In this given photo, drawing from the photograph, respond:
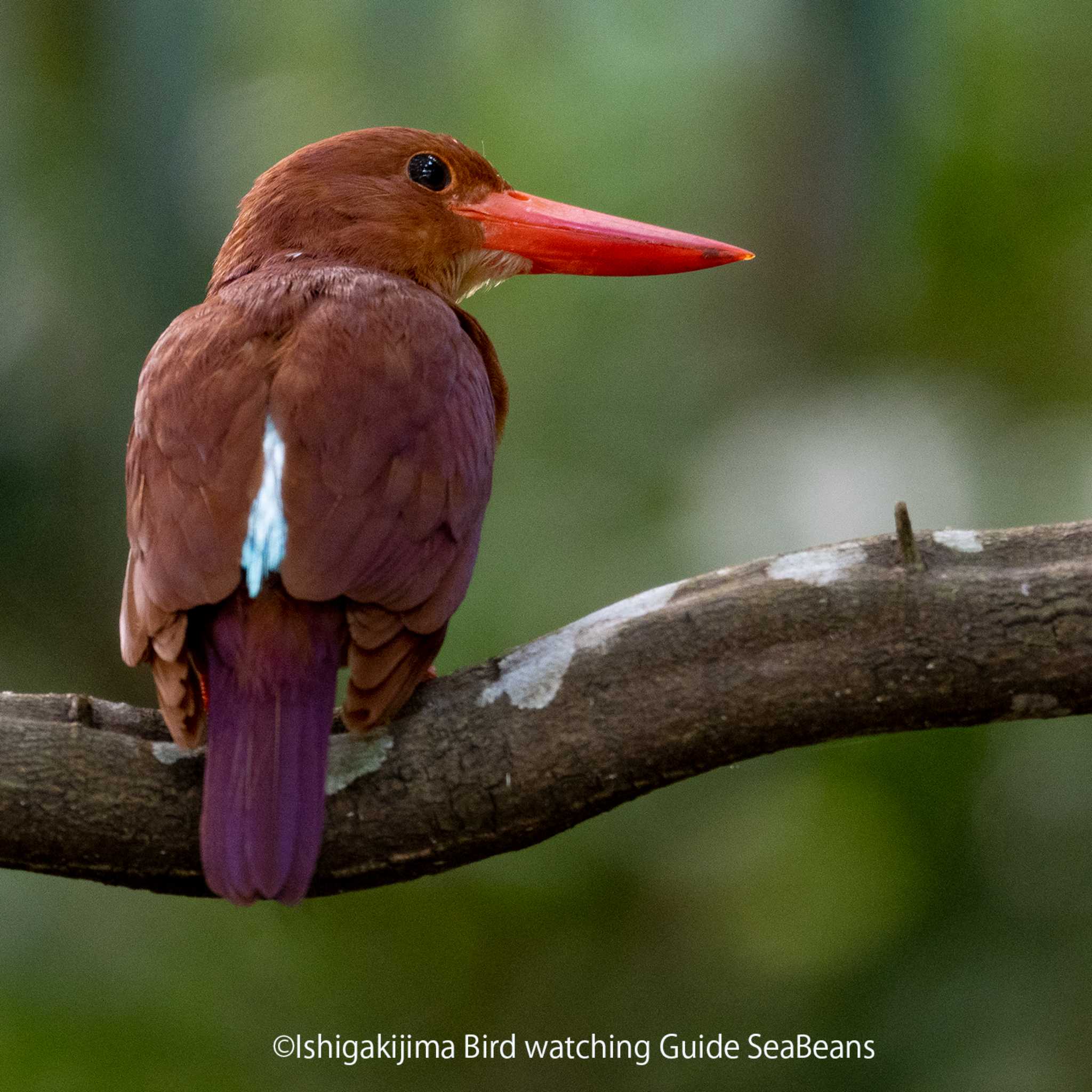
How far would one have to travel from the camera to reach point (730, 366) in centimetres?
430

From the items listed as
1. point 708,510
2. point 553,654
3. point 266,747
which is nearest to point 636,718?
point 553,654

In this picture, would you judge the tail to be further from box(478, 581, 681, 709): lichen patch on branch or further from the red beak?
the red beak

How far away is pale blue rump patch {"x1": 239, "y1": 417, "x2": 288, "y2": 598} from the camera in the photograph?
5.80 ft

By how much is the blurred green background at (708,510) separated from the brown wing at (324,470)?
139cm

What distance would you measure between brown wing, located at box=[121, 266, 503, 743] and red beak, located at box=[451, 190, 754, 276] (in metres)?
0.58

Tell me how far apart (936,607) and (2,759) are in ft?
3.63

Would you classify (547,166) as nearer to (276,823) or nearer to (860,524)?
(860,524)

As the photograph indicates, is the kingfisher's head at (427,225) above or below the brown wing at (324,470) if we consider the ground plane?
above

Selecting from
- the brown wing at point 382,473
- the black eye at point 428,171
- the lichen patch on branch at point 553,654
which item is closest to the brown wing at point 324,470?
the brown wing at point 382,473

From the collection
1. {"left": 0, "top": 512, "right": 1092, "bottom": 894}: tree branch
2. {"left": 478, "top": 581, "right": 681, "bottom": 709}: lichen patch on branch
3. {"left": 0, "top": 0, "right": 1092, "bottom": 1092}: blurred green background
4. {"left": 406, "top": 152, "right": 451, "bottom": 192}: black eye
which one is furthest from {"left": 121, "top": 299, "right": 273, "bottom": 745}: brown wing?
{"left": 0, "top": 0, "right": 1092, "bottom": 1092}: blurred green background

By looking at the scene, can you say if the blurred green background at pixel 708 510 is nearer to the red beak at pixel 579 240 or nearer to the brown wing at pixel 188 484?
the red beak at pixel 579 240

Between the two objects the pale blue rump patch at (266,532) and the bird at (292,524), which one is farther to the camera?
the pale blue rump patch at (266,532)

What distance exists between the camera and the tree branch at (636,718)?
170 cm

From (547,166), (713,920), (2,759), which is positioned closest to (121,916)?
(713,920)
